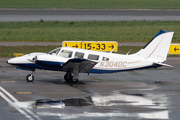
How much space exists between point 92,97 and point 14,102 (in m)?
4.32

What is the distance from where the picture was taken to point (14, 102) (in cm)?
1820

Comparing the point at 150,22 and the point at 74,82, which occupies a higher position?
the point at 150,22

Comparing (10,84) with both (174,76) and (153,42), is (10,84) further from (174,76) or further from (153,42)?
(174,76)

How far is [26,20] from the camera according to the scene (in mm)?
65438

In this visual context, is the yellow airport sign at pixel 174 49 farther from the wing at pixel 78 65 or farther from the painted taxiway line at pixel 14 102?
the painted taxiway line at pixel 14 102

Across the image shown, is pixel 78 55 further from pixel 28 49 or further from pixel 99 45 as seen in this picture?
pixel 28 49

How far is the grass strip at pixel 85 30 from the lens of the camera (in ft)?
161

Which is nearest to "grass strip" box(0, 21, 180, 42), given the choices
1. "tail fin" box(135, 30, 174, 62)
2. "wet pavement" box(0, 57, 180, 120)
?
"wet pavement" box(0, 57, 180, 120)

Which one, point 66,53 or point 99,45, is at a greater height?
point 99,45

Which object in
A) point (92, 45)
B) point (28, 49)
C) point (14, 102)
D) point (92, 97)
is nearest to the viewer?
point (14, 102)

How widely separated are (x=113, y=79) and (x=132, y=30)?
31.8 m

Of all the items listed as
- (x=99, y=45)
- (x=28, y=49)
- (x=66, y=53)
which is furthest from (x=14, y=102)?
(x=28, y=49)

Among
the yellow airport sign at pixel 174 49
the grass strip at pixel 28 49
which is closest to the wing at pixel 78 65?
the grass strip at pixel 28 49
